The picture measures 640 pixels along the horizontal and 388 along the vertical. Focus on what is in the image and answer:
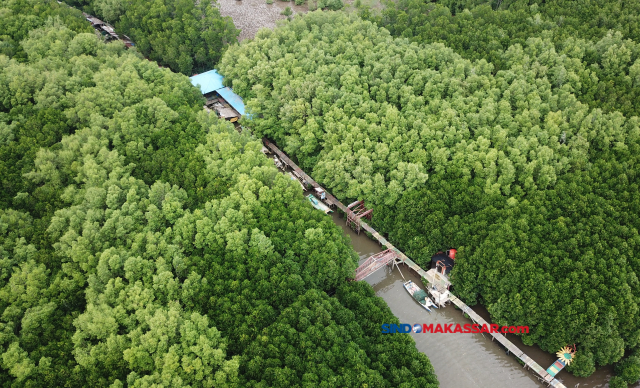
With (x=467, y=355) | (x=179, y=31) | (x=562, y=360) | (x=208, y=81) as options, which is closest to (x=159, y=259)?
(x=467, y=355)

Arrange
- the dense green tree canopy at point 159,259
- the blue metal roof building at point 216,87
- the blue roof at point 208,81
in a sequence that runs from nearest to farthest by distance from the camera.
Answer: the dense green tree canopy at point 159,259 < the blue metal roof building at point 216,87 < the blue roof at point 208,81

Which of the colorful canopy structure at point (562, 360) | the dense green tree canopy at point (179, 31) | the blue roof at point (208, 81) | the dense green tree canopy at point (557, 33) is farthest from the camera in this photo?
the dense green tree canopy at point (179, 31)

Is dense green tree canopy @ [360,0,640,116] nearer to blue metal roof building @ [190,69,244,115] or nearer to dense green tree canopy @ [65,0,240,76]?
dense green tree canopy @ [65,0,240,76]

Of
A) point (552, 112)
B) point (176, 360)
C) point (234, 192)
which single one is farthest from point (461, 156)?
point (176, 360)

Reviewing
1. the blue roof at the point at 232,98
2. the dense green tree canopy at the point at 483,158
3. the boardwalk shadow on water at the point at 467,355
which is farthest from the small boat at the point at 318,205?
the blue roof at the point at 232,98

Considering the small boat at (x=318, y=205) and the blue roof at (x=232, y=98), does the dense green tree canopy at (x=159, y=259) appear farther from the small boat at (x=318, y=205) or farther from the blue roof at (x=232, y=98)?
the blue roof at (x=232, y=98)

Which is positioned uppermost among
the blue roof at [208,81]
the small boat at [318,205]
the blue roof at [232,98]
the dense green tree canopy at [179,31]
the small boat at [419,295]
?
the dense green tree canopy at [179,31]

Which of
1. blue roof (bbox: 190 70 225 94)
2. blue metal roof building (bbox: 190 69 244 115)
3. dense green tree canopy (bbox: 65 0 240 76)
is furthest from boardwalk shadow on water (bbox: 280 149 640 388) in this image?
dense green tree canopy (bbox: 65 0 240 76)

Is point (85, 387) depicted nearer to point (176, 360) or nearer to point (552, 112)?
point (176, 360)
